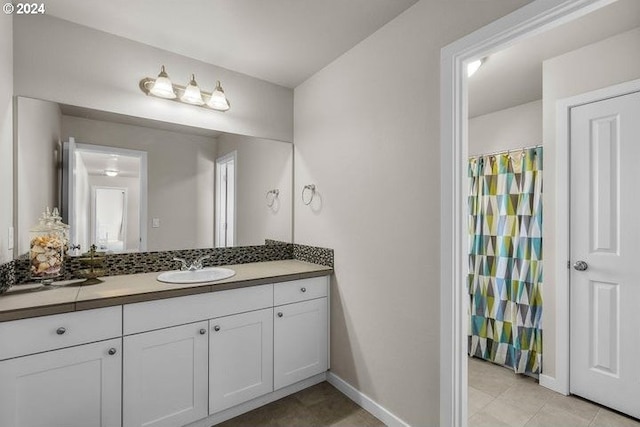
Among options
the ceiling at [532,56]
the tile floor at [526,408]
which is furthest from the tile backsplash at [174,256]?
the ceiling at [532,56]

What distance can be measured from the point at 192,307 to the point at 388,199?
1297 mm

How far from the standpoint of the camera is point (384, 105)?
76.1 inches

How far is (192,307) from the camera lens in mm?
1763

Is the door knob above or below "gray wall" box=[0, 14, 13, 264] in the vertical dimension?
below

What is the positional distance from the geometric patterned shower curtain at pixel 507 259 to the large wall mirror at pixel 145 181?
70.4 inches

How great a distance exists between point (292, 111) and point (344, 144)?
82 cm

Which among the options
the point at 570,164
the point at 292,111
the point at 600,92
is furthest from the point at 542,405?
the point at 292,111

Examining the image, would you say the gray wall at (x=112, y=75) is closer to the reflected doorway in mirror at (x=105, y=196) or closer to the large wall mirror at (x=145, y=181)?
the large wall mirror at (x=145, y=181)

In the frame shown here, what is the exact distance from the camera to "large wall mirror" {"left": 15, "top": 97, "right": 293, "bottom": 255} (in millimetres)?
1804

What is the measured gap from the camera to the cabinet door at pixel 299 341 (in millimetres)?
2096

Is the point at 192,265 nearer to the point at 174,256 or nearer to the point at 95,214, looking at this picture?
the point at 174,256

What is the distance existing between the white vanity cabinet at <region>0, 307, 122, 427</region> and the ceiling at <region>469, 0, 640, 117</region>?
2911 mm

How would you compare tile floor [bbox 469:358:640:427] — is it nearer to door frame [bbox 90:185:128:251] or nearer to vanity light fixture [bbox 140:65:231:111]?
door frame [bbox 90:185:128:251]

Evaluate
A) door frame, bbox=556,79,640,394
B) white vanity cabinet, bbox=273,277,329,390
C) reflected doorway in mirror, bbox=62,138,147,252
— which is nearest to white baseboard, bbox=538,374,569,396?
door frame, bbox=556,79,640,394
